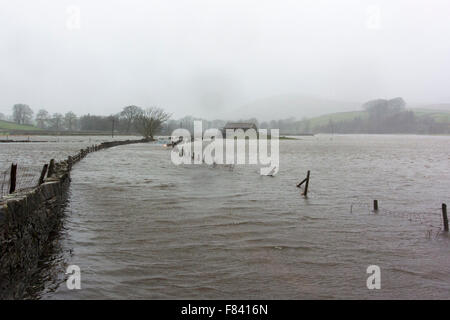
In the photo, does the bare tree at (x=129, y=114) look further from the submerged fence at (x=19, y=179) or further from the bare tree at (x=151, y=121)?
the submerged fence at (x=19, y=179)

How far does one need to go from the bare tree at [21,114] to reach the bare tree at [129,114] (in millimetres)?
56188

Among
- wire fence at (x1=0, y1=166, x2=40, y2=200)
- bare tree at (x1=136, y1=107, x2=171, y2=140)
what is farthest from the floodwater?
bare tree at (x1=136, y1=107, x2=171, y2=140)

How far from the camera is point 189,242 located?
1038cm

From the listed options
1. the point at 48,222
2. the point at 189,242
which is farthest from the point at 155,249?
the point at 48,222

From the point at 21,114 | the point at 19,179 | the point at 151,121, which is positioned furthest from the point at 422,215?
the point at 21,114

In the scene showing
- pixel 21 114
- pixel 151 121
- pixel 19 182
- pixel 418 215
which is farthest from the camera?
pixel 21 114

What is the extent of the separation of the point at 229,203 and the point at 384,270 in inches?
338

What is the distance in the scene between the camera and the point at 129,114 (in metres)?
174

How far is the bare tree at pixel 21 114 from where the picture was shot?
190m

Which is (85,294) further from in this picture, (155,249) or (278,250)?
(278,250)

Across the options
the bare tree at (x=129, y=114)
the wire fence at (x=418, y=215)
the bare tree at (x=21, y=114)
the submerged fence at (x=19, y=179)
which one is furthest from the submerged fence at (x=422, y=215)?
the bare tree at (x=21, y=114)

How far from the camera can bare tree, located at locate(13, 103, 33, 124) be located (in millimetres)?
189875

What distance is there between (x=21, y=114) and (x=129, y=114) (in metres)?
63.2

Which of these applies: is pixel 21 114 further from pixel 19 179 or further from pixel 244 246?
pixel 244 246
